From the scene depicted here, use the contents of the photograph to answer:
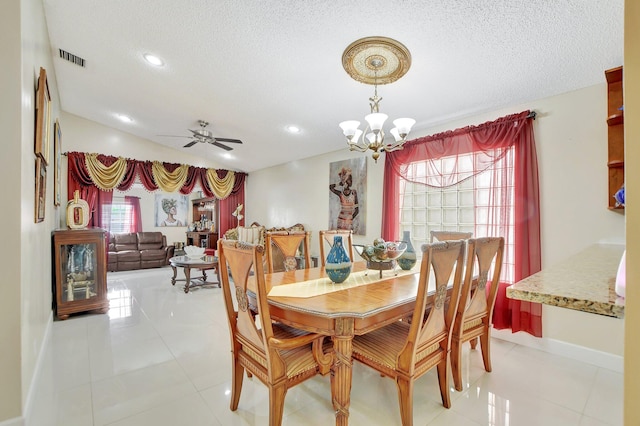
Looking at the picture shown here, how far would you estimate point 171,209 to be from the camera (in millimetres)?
8703

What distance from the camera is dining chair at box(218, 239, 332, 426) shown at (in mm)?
1383

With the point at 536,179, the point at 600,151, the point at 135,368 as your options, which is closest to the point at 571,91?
the point at 600,151

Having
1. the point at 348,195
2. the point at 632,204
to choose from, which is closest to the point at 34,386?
the point at 632,204

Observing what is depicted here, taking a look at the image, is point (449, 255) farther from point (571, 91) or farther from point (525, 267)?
point (571, 91)

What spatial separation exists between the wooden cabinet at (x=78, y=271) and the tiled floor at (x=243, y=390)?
0.59 m

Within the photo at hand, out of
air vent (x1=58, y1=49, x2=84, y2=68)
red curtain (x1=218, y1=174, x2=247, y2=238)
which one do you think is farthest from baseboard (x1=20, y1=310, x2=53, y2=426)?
red curtain (x1=218, y1=174, x2=247, y2=238)

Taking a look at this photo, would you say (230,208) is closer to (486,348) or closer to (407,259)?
(407,259)

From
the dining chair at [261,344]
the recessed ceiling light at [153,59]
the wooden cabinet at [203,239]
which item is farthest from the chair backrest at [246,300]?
the wooden cabinet at [203,239]

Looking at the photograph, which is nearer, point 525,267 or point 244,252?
point 244,252

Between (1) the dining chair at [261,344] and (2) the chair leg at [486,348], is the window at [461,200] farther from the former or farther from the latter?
(1) the dining chair at [261,344]

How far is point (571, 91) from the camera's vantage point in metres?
2.43

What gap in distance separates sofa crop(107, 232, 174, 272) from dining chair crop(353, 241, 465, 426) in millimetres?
6244

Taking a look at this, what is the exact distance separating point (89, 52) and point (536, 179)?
4.64 metres

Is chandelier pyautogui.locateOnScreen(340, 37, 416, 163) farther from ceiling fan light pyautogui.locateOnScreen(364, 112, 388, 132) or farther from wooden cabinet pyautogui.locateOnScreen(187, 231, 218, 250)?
wooden cabinet pyautogui.locateOnScreen(187, 231, 218, 250)
